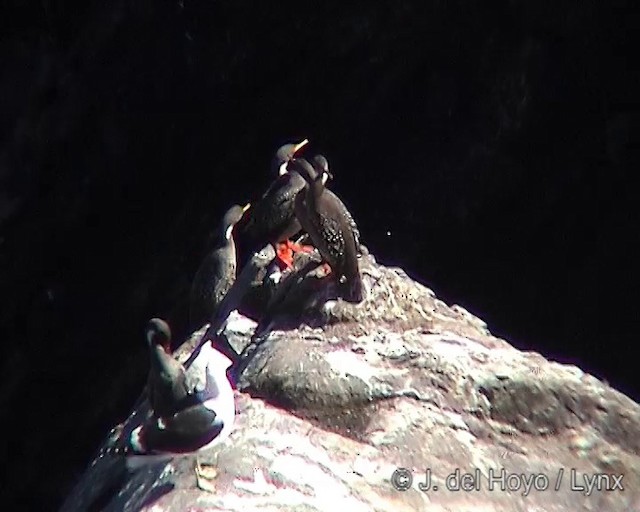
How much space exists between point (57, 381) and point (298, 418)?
5.37 m

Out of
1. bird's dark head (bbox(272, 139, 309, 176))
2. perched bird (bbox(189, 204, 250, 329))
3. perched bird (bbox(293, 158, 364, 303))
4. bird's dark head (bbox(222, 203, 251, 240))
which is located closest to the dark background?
bird's dark head (bbox(272, 139, 309, 176))

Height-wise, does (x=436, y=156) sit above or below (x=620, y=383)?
above

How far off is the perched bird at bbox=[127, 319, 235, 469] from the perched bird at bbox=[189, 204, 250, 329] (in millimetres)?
1348

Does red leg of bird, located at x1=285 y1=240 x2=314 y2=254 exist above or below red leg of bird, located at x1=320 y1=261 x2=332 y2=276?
below

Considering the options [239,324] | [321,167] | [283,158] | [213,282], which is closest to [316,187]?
[321,167]

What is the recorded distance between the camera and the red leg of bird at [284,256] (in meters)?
5.39

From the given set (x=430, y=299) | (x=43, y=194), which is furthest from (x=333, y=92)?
(x=430, y=299)

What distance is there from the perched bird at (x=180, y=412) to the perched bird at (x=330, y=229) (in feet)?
2.40

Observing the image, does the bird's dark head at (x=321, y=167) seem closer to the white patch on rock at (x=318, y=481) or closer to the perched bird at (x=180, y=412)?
the perched bird at (x=180, y=412)

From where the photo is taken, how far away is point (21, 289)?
350 inches

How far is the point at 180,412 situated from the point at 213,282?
1763 mm

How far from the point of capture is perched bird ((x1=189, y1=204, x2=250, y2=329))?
18.7 ft

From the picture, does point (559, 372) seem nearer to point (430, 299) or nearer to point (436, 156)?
point (430, 299)

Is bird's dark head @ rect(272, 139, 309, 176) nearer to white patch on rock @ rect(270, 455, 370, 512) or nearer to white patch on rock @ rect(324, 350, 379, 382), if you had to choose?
white patch on rock @ rect(324, 350, 379, 382)
